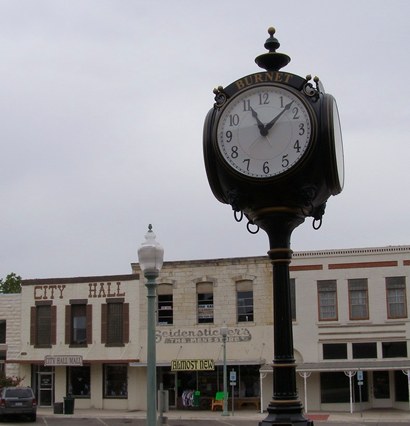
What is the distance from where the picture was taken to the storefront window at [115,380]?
38562 millimetres

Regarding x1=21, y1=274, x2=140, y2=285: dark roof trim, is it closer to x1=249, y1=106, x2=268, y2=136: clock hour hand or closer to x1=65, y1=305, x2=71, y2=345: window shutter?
x1=65, y1=305, x2=71, y2=345: window shutter

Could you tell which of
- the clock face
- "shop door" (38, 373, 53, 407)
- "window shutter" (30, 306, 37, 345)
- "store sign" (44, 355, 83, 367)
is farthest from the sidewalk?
the clock face

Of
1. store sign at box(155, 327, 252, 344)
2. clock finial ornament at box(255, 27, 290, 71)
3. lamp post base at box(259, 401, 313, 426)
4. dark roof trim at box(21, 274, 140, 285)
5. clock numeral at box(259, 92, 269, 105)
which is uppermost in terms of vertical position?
dark roof trim at box(21, 274, 140, 285)

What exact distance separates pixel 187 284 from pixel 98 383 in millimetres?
6562

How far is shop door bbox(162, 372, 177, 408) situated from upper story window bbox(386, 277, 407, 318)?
10.6 m

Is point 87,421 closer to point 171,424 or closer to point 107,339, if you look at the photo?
point 171,424

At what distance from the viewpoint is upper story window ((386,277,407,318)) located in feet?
115

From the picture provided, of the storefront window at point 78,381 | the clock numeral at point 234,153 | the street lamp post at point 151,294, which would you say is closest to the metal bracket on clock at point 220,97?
the clock numeral at point 234,153

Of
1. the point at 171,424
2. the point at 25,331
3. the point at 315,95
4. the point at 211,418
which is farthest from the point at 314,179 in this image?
the point at 25,331

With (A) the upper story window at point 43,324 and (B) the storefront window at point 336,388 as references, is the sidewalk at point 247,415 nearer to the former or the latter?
(B) the storefront window at point 336,388

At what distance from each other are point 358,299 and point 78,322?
45.2 ft

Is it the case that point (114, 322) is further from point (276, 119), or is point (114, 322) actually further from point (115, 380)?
point (276, 119)

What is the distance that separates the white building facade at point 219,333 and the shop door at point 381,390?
0.15ft

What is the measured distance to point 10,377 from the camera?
132ft
